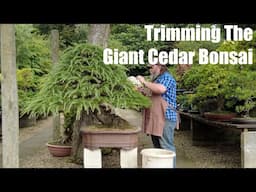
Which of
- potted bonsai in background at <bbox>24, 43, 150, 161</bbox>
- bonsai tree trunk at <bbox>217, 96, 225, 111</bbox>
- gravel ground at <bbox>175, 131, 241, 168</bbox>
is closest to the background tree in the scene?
potted bonsai in background at <bbox>24, 43, 150, 161</bbox>

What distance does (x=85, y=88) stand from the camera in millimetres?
3301

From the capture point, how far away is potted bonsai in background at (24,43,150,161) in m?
Result: 3.27

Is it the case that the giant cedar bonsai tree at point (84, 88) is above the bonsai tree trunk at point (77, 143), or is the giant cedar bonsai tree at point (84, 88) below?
above

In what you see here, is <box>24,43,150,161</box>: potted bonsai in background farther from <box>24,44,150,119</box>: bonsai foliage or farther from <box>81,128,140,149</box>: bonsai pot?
<box>81,128,140,149</box>: bonsai pot

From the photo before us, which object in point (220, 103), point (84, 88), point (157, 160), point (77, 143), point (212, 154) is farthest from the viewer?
point (220, 103)

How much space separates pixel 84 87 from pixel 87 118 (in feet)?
2.18

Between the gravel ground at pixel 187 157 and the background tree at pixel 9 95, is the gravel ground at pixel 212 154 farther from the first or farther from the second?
the background tree at pixel 9 95

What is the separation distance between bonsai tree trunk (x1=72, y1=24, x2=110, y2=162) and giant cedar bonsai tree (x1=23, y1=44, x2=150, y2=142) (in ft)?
1.39

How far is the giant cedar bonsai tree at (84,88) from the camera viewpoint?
3.27 metres

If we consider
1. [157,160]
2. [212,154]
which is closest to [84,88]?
[157,160]

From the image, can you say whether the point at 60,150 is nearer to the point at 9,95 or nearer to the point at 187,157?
the point at 9,95

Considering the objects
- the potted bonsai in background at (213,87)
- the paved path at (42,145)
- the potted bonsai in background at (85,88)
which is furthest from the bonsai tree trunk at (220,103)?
the potted bonsai in background at (85,88)

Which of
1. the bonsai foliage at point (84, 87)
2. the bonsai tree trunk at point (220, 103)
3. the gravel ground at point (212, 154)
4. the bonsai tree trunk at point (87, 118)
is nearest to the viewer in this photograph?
the bonsai foliage at point (84, 87)
